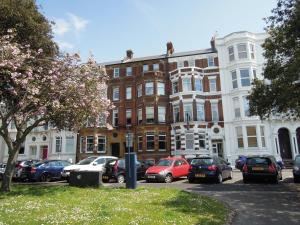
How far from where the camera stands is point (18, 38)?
45.4ft

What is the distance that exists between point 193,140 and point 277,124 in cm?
1022

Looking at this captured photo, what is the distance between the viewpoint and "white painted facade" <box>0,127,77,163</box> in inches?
1565

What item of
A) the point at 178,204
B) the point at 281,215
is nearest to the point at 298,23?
the point at 281,215

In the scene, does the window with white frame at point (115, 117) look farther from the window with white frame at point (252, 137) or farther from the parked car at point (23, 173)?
the parked car at point (23, 173)

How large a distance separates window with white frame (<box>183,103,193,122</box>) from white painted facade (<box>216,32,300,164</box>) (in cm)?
424

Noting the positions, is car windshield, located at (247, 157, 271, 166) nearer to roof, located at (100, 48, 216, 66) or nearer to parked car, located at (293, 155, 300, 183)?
parked car, located at (293, 155, 300, 183)

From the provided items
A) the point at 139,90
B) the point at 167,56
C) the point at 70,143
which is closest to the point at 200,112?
the point at 139,90

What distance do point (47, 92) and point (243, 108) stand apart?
27048mm

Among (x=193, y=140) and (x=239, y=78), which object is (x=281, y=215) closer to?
(x=193, y=140)

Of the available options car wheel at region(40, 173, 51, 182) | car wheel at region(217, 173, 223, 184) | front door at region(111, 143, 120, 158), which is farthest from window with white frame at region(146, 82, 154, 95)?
car wheel at region(217, 173, 223, 184)

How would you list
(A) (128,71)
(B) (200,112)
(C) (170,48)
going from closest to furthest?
(B) (200,112)
(A) (128,71)
(C) (170,48)

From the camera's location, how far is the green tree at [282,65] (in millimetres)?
14516

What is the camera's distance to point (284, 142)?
35344mm

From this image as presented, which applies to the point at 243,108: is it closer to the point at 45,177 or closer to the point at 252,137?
the point at 252,137
